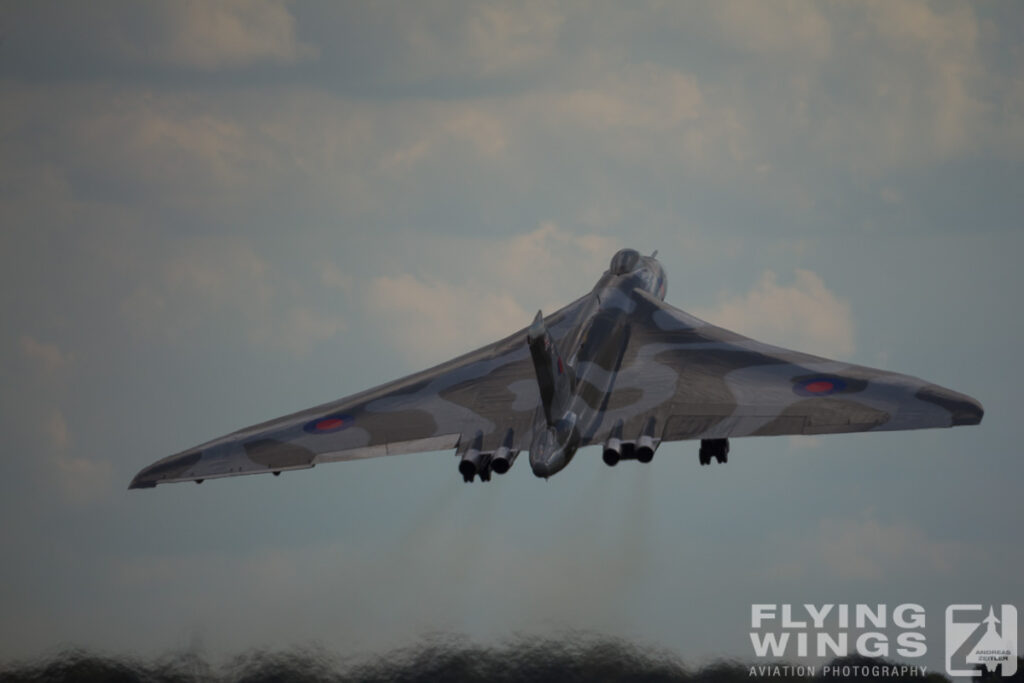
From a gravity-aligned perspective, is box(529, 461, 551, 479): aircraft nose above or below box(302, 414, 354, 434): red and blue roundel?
below

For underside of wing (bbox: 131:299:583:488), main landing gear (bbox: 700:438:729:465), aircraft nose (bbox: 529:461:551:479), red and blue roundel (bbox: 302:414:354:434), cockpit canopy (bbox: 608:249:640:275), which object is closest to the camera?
aircraft nose (bbox: 529:461:551:479)

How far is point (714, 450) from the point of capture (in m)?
43.4

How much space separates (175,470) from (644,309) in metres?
14.4

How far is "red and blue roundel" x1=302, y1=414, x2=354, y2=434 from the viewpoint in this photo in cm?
4422

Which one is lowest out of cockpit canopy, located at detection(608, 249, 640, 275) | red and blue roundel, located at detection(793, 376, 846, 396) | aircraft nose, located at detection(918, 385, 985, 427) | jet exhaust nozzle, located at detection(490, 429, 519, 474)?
jet exhaust nozzle, located at detection(490, 429, 519, 474)

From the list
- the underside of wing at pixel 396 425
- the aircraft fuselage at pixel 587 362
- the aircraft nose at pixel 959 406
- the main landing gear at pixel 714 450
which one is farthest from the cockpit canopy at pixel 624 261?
the aircraft nose at pixel 959 406

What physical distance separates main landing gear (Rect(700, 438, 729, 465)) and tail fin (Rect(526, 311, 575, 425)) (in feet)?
17.7

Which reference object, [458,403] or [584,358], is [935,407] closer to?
[584,358]

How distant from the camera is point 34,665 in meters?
40.0

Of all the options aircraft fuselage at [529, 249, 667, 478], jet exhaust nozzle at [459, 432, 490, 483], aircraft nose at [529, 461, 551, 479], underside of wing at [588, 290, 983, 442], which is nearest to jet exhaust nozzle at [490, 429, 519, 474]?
jet exhaust nozzle at [459, 432, 490, 483]

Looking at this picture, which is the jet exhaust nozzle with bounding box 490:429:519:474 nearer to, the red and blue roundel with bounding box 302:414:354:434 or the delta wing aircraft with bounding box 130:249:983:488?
the delta wing aircraft with bounding box 130:249:983:488

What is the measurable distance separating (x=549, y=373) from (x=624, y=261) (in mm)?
13204

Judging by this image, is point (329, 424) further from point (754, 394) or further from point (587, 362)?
point (754, 394)

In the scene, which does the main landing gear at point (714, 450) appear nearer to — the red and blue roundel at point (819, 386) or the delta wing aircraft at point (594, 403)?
the delta wing aircraft at point (594, 403)
